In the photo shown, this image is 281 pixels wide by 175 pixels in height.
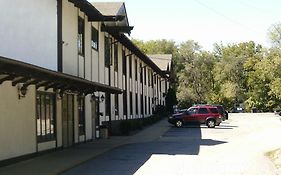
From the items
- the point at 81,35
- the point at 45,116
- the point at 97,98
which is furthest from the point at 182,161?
the point at 97,98

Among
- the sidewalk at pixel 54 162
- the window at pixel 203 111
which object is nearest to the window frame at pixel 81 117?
the sidewalk at pixel 54 162

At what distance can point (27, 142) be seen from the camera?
1702 centimetres

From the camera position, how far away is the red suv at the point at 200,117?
1640 inches

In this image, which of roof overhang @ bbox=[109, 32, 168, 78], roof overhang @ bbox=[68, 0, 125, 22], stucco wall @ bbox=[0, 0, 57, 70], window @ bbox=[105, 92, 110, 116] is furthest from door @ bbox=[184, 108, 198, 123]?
stucco wall @ bbox=[0, 0, 57, 70]

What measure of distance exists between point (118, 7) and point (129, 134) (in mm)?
7944

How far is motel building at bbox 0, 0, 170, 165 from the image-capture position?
15461 millimetres

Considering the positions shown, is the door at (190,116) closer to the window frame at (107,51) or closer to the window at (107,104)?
the window at (107,104)

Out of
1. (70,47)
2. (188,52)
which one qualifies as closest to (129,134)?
(70,47)

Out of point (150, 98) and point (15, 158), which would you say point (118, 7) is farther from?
point (150, 98)

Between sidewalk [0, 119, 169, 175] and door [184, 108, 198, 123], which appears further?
door [184, 108, 198, 123]

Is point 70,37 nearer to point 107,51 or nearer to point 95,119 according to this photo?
point 95,119

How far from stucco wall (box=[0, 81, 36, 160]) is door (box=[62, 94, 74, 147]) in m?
3.70

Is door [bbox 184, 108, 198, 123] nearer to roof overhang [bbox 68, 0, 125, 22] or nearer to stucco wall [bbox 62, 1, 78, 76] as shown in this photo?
roof overhang [bbox 68, 0, 125, 22]

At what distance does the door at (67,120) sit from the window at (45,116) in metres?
1.22
